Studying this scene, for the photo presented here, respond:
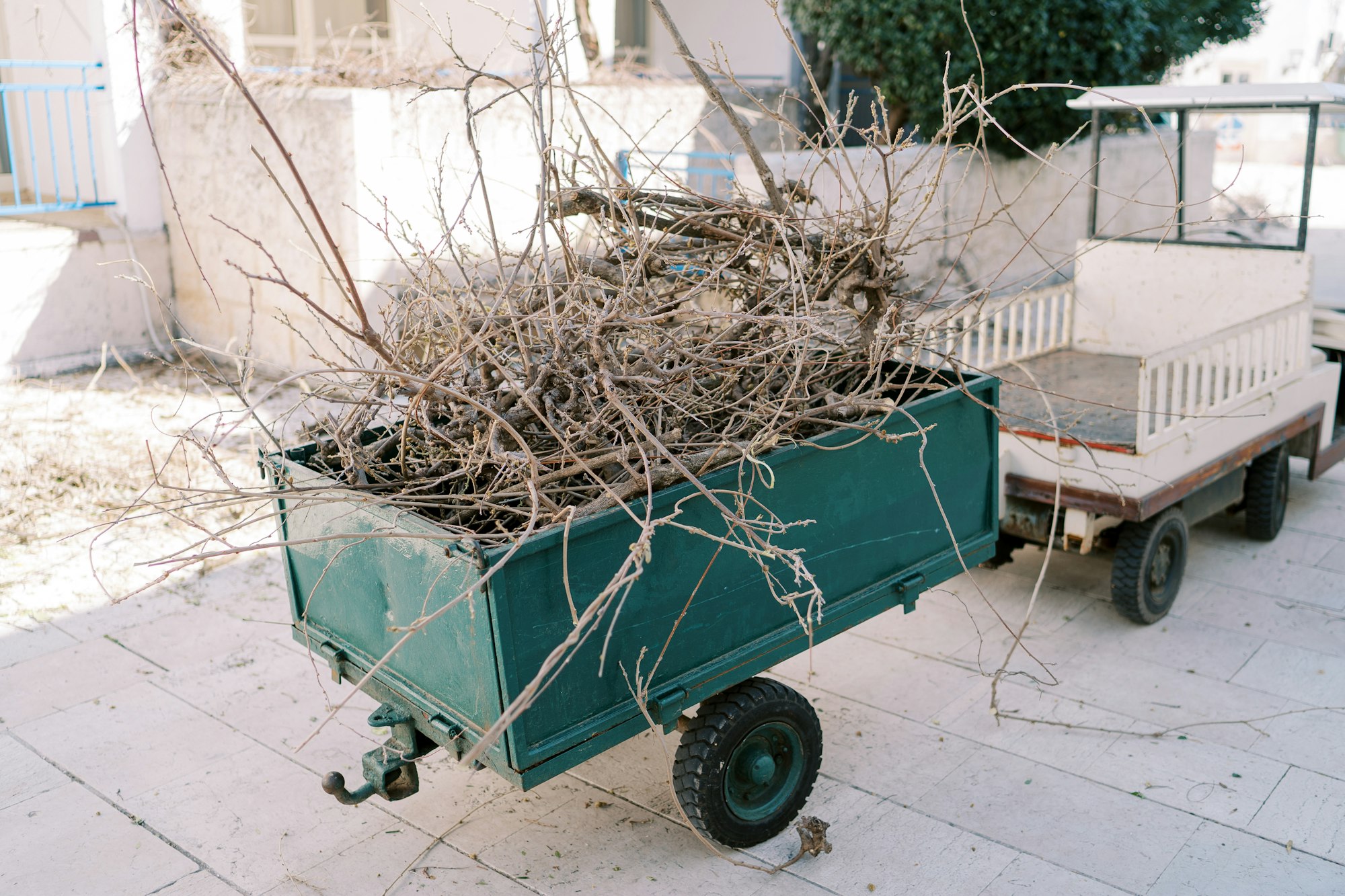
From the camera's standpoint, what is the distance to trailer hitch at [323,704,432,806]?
139 inches

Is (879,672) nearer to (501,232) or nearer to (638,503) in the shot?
(638,503)

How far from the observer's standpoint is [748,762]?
3797 millimetres

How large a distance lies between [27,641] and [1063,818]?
4.76m

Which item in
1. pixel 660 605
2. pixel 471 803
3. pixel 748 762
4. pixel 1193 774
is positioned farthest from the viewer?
pixel 1193 774

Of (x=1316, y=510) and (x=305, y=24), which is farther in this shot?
(x=305, y=24)

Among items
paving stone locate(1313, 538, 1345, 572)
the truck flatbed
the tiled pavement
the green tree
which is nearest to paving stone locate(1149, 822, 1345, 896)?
the tiled pavement

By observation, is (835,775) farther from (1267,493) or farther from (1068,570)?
(1267,493)

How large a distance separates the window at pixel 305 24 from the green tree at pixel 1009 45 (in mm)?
5147

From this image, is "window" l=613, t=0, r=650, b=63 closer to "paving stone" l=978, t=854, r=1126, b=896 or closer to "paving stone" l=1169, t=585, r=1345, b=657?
"paving stone" l=1169, t=585, r=1345, b=657

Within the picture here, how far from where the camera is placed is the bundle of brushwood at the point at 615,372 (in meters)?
3.43

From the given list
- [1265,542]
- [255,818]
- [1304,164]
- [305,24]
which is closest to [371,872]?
[255,818]

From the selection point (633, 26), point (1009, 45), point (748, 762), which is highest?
point (633, 26)

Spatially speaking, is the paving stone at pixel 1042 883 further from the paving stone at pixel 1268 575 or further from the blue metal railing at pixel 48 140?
the blue metal railing at pixel 48 140

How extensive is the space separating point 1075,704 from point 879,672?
845mm
